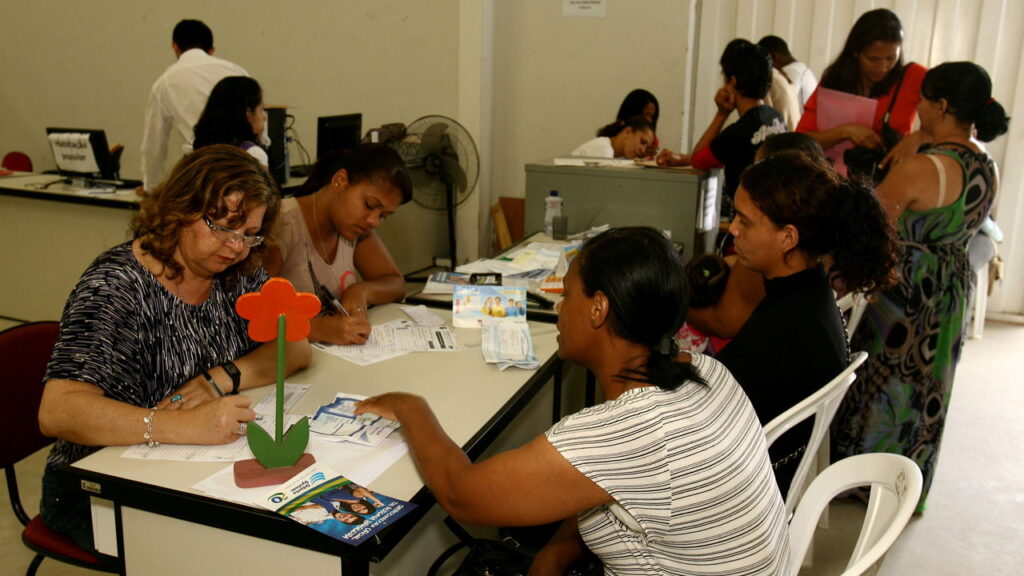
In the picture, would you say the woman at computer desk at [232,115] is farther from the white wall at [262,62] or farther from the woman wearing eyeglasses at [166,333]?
the woman wearing eyeglasses at [166,333]

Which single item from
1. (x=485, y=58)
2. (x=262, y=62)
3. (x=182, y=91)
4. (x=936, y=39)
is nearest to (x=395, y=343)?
(x=182, y=91)

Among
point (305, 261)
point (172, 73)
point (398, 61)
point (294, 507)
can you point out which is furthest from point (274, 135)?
point (294, 507)

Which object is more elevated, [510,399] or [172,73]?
[172,73]

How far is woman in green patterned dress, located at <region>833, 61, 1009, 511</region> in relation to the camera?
2.54 metres

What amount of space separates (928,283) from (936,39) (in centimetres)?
289

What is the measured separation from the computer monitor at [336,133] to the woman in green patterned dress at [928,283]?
8.81ft

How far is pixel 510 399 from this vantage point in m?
1.89

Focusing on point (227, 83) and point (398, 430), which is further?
point (227, 83)

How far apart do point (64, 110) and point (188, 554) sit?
658 cm

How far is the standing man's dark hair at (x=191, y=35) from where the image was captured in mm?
4574

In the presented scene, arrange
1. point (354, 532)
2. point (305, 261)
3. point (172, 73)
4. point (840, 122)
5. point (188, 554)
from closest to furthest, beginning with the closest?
point (354, 532), point (188, 554), point (305, 261), point (840, 122), point (172, 73)

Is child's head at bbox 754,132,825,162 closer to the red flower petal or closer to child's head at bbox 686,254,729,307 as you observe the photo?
child's head at bbox 686,254,729,307

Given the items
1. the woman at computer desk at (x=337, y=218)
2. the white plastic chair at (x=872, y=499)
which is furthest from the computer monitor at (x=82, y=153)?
the white plastic chair at (x=872, y=499)

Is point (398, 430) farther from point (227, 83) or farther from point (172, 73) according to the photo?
point (172, 73)
